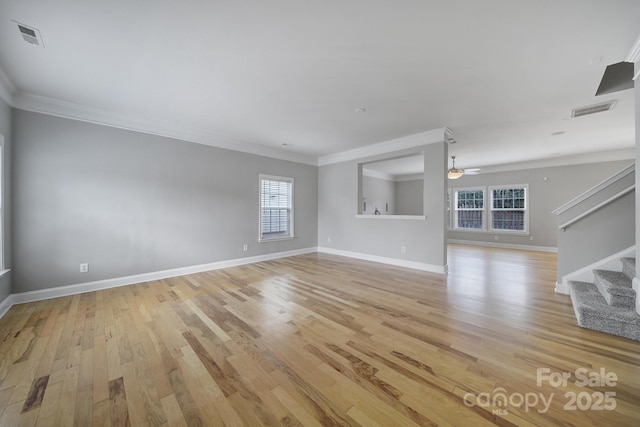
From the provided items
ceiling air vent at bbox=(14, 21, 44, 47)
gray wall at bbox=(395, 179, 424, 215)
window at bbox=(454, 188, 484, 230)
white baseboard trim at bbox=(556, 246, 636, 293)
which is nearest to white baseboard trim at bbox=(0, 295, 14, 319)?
ceiling air vent at bbox=(14, 21, 44, 47)

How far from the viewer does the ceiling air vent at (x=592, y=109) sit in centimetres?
326

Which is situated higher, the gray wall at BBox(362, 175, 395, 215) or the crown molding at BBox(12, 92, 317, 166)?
the crown molding at BBox(12, 92, 317, 166)

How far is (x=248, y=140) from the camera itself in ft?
16.4

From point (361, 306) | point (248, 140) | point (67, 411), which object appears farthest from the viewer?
point (248, 140)

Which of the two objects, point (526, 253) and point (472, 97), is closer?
point (472, 97)

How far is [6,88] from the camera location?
2.73 m

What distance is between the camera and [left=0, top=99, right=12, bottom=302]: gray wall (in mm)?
2723

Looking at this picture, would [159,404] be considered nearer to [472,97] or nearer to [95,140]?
[95,140]

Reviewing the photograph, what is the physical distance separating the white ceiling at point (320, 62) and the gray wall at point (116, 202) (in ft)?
1.33

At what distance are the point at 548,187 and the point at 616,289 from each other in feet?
19.2

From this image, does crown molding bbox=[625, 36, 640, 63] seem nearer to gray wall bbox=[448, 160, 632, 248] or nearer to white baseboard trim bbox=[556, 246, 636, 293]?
white baseboard trim bbox=[556, 246, 636, 293]

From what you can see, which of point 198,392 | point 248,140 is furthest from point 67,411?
point 248,140

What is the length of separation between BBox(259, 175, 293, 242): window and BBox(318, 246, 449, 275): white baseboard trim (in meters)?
1.27

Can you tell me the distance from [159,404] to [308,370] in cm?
95
